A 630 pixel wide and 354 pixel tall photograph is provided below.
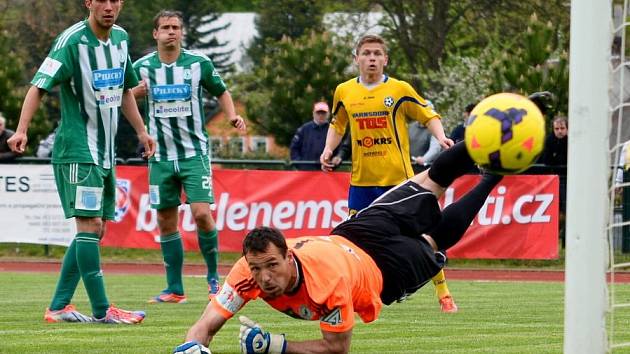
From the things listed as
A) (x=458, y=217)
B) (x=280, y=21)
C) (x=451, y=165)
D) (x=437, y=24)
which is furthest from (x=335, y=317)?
(x=280, y=21)

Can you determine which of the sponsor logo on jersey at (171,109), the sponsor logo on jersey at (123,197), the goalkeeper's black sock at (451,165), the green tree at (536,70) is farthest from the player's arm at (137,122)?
the green tree at (536,70)

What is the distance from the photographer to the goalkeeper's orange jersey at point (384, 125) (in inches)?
434

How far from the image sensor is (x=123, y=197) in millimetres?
19156

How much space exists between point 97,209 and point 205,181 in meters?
2.37

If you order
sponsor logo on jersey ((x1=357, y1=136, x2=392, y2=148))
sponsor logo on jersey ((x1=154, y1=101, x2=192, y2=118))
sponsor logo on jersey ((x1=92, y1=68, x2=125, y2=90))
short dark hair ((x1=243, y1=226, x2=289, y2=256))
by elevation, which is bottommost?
sponsor logo on jersey ((x1=357, y1=136, x2=392, y2=148))

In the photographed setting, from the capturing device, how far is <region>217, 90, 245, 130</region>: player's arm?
11070mm

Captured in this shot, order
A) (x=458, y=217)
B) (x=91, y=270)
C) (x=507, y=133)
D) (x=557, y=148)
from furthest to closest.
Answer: (x=557, y=148) → (x=91, y=270) → (x=458, y=217) → (x=507, y=133)

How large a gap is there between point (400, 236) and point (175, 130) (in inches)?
163

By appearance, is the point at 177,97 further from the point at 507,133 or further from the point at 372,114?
the point at 507,133

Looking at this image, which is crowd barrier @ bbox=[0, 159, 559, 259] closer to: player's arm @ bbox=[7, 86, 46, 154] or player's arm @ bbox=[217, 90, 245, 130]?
player's arm @ bbox=[217, 90, 245, 130]

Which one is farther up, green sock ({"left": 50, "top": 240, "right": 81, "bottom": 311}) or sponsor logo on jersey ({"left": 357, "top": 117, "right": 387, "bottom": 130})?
sponsor logo on jersey ({"left": 357, "top": 117, "right": 387, "bottom": 130})

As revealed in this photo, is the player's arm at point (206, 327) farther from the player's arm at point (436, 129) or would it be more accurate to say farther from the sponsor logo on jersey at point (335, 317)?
the player's arm at point (436, 129)

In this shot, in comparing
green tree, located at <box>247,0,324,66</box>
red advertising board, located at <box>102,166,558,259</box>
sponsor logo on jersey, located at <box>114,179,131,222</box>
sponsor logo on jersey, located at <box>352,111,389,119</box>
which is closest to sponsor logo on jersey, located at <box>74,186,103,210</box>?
sponsor logo on jersey, located at <box>352,111,389,119</box>

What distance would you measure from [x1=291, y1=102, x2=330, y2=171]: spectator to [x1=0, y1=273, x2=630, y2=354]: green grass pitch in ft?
20.7
